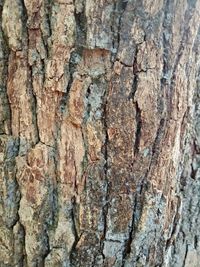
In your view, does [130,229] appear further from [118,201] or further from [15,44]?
[15,44]

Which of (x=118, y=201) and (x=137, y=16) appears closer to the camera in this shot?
(x=137, y=16)

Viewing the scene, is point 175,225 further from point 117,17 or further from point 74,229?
point 117,17

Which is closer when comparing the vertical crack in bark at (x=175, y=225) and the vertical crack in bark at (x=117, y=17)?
the vertical crack in bark at (x=117, y=17)

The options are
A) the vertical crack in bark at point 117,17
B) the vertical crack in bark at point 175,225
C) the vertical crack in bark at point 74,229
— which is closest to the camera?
the vertical crack in bark at point 117,17

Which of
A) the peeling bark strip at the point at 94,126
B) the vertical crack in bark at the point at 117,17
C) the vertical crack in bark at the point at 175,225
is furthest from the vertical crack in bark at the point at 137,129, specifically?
the vertical crack in bark at the point at 175,225

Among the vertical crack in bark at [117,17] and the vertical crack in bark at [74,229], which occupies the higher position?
the vertical crack in bark at [117,17]

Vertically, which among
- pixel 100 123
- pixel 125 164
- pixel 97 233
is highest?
pixel 100 123

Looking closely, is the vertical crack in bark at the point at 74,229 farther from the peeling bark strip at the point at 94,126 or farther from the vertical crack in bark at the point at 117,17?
the vertical crack in bark at the point at 117,17

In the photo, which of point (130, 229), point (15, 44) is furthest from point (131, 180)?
point (15, 44)

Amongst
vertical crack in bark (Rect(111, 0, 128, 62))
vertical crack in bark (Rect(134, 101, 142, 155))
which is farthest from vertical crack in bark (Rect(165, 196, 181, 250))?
vertical crack in bark (Rect(111, 0, 128, 62))
